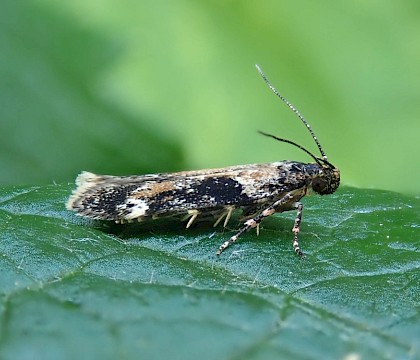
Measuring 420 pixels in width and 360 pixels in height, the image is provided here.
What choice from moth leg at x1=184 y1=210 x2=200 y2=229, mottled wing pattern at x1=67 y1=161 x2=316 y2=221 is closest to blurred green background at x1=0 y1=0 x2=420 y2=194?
mottled wing pattern at x1=67 y1=161 x2=316 y2=221

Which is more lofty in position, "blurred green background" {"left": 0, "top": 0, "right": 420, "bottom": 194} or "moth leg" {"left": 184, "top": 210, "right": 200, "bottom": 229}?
"blurred green background" {"left": 0, "top": 0, "right": 420, "bottom": 194}

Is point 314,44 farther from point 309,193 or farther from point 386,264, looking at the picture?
point 386,264

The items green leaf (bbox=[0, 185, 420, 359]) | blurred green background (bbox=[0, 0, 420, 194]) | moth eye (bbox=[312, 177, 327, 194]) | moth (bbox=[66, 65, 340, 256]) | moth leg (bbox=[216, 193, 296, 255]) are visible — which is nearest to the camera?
green leaf (bbox=[0, 185, 420, 359])

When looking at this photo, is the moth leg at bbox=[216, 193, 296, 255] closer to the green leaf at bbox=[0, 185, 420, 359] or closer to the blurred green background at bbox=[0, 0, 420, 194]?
the green leaf at bbox=[0, 185, 420, 359]

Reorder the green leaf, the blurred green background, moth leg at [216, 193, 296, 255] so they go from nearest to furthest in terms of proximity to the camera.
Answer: the green leaf < moth leg at [216, 193, 296, 255] < the blurred green background

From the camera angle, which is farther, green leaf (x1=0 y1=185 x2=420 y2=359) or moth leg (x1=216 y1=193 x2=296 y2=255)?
moth leg (x1=216 y1=193 x2=296 y2=255)

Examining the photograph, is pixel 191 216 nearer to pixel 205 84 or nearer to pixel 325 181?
pixel 325 181

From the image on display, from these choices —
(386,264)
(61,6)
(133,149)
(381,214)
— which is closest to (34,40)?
(61,6)

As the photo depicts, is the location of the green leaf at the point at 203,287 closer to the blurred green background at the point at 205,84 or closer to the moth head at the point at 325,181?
the moth head at the point at 325,181
